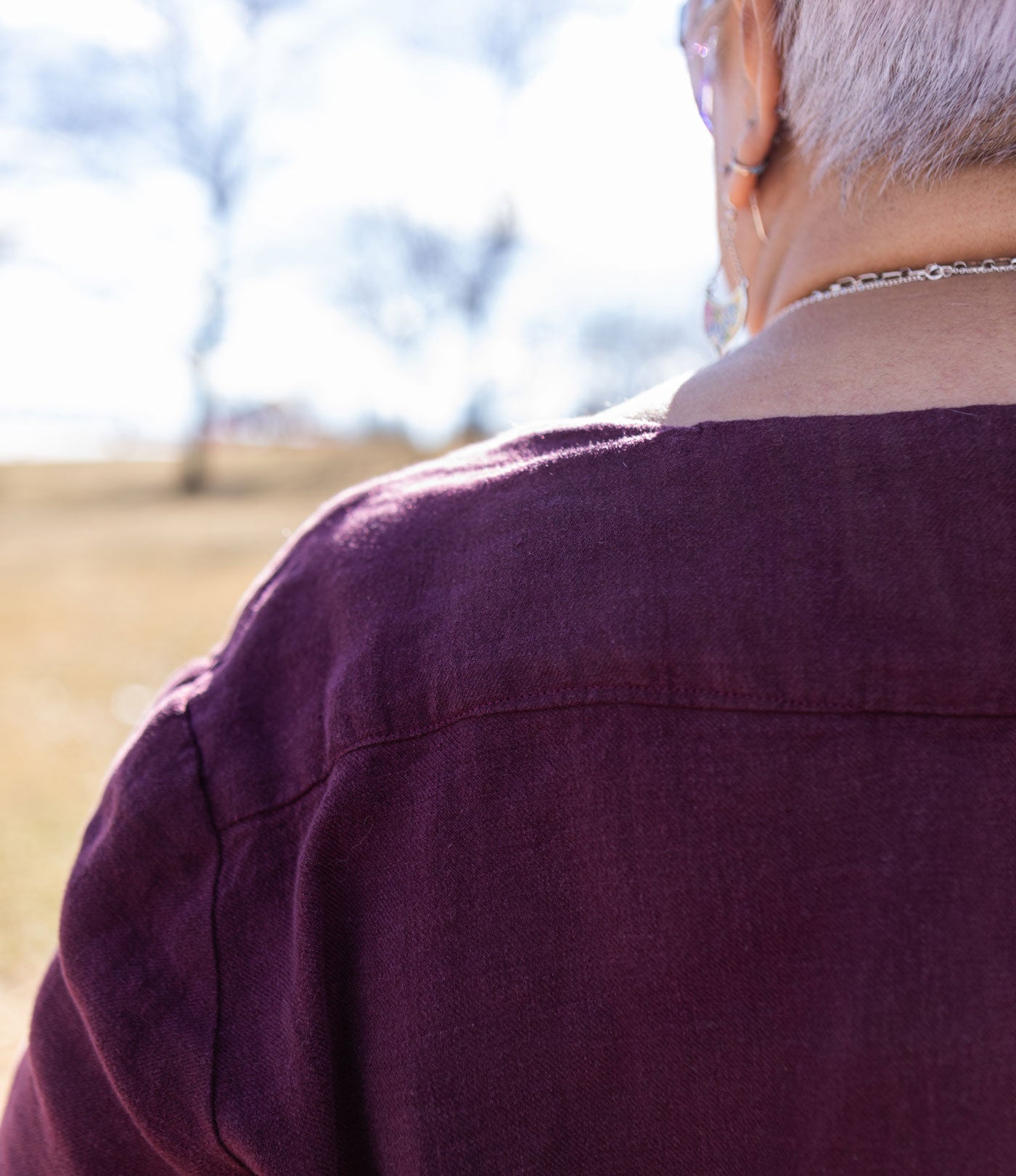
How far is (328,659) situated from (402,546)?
118mm

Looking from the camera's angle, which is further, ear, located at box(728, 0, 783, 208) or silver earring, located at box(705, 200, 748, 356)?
silver earring, located at box(705, 200, 748, 356)

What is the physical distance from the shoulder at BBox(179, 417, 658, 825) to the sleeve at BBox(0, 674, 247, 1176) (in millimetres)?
52

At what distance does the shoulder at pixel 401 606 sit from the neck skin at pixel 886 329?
0.34 feet

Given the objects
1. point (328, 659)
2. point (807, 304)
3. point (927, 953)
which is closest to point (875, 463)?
point (807, 304)

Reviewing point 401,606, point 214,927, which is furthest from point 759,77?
point 214,927

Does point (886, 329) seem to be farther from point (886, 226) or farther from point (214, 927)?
point (214, 927)

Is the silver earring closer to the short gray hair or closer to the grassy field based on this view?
the short gray hair

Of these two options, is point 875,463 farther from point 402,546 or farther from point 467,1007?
point 467,1007

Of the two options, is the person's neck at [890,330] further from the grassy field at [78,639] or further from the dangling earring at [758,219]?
the grassy field at [78,639]

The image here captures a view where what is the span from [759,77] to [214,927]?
2.95ft

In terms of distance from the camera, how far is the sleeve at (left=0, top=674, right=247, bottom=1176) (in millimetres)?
761

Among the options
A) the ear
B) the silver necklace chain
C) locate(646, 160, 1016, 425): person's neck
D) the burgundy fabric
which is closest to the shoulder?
the burgundy fabric

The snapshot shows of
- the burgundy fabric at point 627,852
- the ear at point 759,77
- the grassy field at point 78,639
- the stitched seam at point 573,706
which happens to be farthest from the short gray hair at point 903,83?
the grassy field at point 78,639

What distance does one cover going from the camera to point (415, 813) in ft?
2.44
